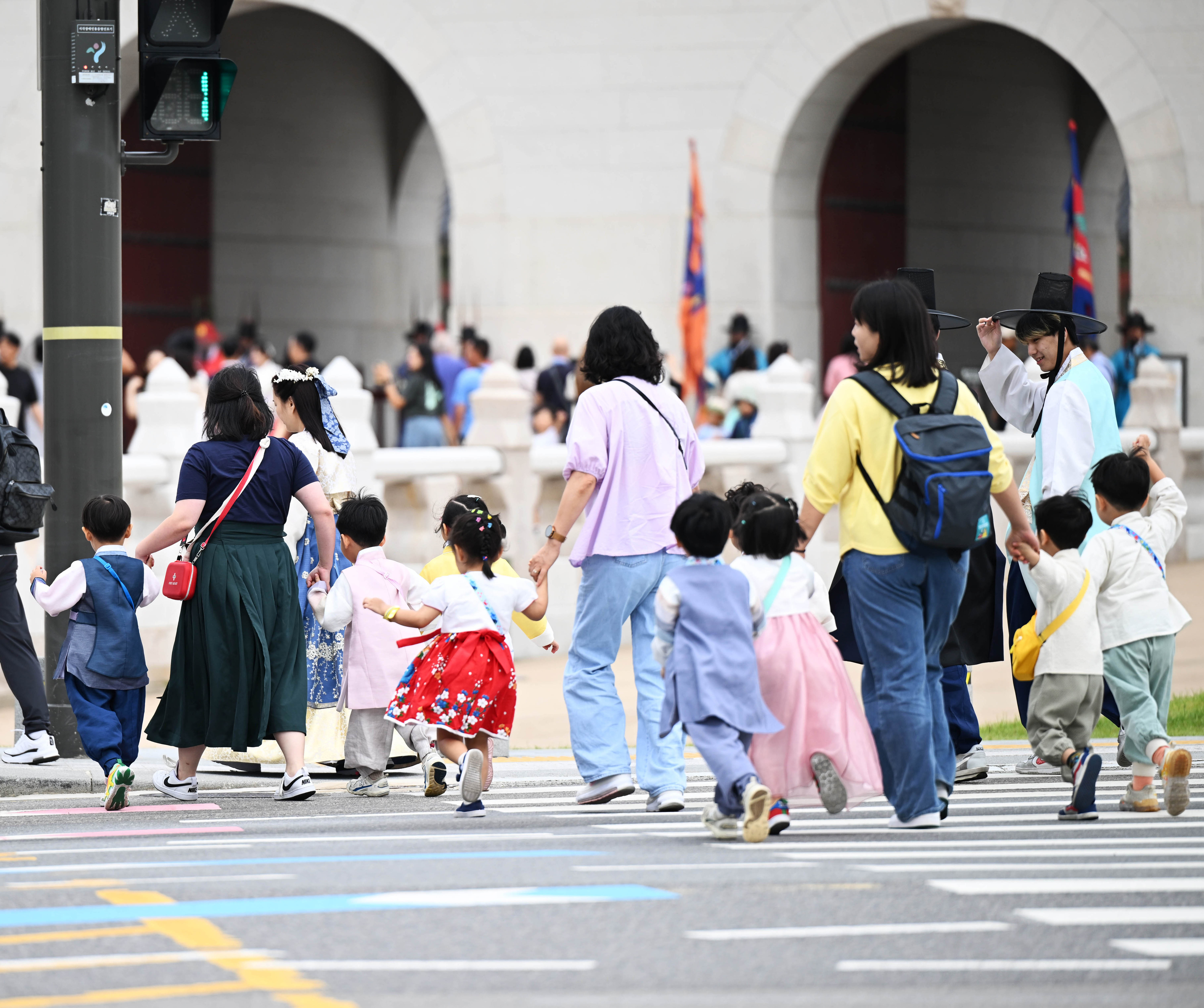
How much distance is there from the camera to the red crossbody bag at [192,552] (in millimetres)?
8125

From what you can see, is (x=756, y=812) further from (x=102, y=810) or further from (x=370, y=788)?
(x=102, y=810)

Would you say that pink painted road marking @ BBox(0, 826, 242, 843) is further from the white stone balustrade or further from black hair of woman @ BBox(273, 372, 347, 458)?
the white stone balustrade

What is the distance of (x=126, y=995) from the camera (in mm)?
4816

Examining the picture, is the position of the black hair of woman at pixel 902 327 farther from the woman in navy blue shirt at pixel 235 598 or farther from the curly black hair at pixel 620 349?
the woman in navy blue shirt at pixel 235 598

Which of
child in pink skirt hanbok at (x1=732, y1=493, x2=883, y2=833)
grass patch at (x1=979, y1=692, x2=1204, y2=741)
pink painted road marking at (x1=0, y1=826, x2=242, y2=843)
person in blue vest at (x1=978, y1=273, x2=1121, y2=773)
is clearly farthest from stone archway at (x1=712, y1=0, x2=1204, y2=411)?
pink painted road marking at (x1=0, y1=826, x2=242, y2=843)

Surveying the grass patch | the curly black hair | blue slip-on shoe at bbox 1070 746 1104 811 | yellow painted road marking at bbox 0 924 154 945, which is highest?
the curly black hair

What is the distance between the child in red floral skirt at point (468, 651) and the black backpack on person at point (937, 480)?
1.73 meters

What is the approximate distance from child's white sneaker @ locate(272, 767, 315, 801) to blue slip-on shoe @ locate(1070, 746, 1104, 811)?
3080 mm

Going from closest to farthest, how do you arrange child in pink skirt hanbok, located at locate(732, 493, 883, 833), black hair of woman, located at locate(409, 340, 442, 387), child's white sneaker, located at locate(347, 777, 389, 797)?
child in pink skirt hanbok, located at locate(732, 493, 883, 833), child's white sneaker, located at locate(347, 777, 389, 797), black hair of woman, located at locate(409, 340, 442, 387)

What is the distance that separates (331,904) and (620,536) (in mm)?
2579

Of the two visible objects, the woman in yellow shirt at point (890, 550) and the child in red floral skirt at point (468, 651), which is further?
the child in red floral skirt at point (468, 651)

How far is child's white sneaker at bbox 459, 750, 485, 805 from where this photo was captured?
7738 millimetres

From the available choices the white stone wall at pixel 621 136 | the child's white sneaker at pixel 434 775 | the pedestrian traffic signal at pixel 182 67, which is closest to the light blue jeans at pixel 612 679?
the child's white sneaker at pixel 434 775

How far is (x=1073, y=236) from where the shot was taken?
64.7ft
